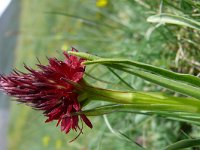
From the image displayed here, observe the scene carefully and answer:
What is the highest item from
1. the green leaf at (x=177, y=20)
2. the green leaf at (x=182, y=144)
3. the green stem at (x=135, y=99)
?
the green leaf at (x=177, y=20)

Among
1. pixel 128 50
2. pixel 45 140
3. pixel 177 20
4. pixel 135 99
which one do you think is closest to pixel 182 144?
pixel 135 99

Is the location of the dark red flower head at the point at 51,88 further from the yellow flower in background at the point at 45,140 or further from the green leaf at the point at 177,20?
the yellow flower in background at the point at 45,140

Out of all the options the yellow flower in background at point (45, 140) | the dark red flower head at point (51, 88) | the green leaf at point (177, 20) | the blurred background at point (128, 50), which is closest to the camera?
the dark red flower head at point (51, 88)

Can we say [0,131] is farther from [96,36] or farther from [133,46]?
[133,46]

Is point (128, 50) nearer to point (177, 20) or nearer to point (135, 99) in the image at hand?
point (177, 20)

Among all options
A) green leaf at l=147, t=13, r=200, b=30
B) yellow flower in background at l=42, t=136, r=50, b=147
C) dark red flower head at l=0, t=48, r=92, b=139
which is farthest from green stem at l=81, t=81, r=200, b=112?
yellow flower in background at l=42, t=136, r=50, b=147

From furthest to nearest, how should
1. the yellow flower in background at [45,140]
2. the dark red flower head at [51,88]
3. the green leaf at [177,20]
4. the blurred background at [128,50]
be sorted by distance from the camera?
the yellow flower in background at [45,140], the blurred background at [128,50], the green leaf at [177,20], the dark red flower head at [51,88]

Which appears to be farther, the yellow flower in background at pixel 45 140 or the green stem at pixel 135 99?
the yellow flower in background at pixel 45 140

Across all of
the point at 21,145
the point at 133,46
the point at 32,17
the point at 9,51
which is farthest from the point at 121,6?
the point at 9,51

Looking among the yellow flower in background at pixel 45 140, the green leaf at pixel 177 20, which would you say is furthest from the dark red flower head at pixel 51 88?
the yellow flower in background at pixel 45 140

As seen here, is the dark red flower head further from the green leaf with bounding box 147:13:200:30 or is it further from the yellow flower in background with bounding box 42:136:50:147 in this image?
the yellow flower in background with bounding box 42:136:50:147
